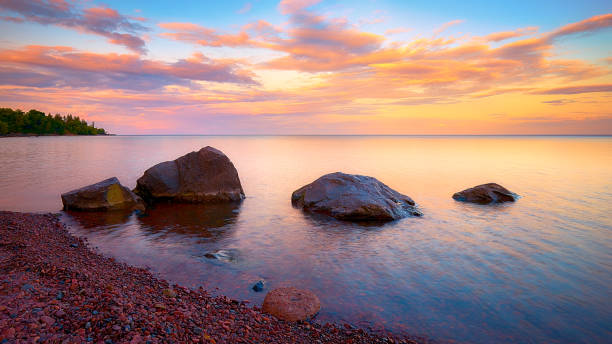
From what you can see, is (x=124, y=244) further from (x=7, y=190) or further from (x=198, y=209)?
(x=7, y=190)

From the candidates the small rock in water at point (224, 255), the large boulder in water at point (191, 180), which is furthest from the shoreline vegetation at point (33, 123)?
the small rock in water at point (224, 255)

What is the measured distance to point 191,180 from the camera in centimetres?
2070

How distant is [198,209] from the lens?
744 inches

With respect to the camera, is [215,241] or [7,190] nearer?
[215,241]

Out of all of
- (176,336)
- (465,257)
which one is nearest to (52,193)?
(176,336)

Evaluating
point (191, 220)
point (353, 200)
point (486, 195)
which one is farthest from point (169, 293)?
point (486, 195)

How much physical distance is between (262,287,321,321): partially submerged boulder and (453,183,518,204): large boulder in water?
17039mm

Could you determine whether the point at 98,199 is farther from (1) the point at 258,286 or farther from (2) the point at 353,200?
(2) the point at 353,200

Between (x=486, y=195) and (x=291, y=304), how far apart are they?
18505 mm

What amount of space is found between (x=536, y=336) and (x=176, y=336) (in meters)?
7.62

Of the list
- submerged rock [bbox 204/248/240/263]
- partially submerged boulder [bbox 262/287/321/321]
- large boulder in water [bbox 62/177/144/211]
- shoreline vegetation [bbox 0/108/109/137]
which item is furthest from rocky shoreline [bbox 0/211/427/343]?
shoreline vegetation [bbox 0/108/109/137]

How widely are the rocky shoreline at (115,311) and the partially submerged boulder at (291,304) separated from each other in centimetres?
20

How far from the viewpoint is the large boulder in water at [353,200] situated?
55.2 ft

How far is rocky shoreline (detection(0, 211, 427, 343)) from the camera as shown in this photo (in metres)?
5.07
